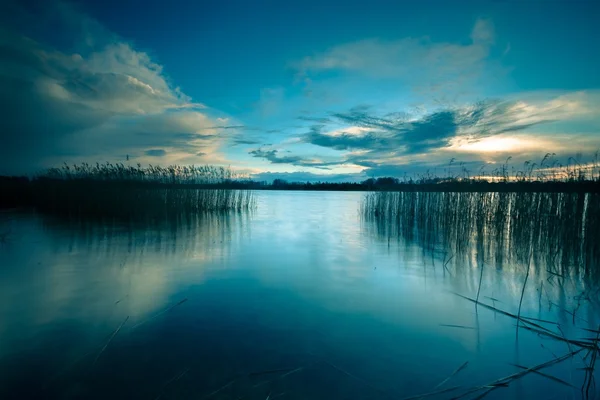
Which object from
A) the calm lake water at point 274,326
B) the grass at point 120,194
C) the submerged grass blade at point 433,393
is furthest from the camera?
the grass at point 120,194

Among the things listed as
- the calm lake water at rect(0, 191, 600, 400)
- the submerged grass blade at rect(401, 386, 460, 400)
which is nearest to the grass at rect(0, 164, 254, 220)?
the calm lake water at rect(0, 191, 600, 400)

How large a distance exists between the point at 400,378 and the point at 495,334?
146cm

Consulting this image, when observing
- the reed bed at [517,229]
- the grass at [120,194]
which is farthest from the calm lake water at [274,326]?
the grass at [120,194]

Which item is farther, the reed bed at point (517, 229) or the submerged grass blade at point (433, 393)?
the reed bed at point (517, 229)

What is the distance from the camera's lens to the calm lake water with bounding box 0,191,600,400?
212cm

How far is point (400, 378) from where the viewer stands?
2236 millimetres

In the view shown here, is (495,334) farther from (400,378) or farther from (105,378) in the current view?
(105,378)

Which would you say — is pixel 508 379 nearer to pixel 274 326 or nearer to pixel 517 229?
pixel 274 326

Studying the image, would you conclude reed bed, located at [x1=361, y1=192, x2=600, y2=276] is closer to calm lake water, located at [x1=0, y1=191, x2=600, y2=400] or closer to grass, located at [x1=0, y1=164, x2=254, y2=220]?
calm lake water, located at [x1=0, y1=191, x2=600, y2=400]

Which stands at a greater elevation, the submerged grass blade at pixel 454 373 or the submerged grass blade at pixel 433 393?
the submerged grass blade at pixel 433 393

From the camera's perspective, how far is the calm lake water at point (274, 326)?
212 cm

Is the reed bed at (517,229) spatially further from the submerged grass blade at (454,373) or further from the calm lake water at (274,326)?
the submerged grass blade at (454,373)

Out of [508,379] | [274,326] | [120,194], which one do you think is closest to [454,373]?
[508,379]

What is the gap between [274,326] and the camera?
310cm
